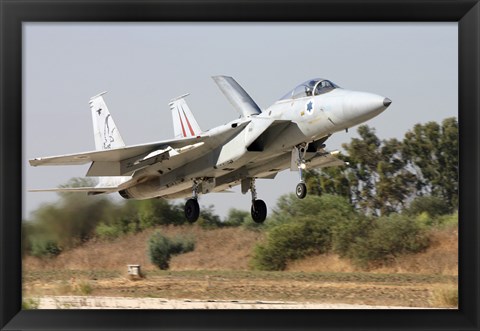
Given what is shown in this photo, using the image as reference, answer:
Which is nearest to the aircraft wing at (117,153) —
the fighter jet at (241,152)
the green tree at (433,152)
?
the fighter jet at (241,152)

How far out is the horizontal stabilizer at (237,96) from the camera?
17342mm

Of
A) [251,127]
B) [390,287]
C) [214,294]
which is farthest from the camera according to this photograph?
[390,287]

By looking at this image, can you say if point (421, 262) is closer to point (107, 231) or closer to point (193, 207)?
point (193, 207)

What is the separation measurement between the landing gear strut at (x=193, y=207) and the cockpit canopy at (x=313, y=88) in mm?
3312

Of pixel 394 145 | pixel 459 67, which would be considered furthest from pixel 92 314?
pixel 394 145

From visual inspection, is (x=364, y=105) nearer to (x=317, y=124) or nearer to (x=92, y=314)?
(x=317, y=124)

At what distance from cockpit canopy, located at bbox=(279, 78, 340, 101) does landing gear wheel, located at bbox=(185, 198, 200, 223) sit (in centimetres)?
342

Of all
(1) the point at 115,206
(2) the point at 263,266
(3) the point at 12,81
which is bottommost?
(2) the point at 263,266

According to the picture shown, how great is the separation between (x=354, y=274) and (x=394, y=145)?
12.9 metres

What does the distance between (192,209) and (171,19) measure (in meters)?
10.3

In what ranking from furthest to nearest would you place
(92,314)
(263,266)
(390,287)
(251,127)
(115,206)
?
(263,266) < (115,206) < (390,287) < (251,127) < (92,314)

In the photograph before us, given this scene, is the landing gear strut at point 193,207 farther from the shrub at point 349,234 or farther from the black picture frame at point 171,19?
the black picture frame at point 171,19

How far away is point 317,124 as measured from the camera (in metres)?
15.2

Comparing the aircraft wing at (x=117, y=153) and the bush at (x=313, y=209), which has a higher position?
the aircraft wing at (x=117, y=153)
